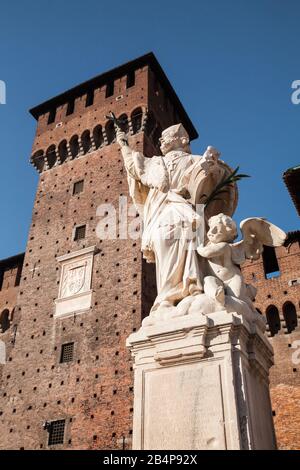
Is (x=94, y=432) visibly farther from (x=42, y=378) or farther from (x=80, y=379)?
(x=42, y=378)

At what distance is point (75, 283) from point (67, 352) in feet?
7.97

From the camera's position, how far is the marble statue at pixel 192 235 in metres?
2.95

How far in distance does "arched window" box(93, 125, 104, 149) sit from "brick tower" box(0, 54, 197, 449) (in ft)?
0.14

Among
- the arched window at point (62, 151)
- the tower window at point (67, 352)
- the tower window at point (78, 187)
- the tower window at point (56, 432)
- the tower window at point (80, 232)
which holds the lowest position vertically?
the tower window at point (56, 432)

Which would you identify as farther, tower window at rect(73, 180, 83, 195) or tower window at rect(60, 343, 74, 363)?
tower window at rect(73, 180, 83, 195)

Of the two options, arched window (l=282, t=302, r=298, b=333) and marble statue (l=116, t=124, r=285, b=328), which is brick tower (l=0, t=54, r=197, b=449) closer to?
arched window (l=282, t=302, r=298, b=333)

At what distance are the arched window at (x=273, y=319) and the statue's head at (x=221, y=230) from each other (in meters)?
13.6

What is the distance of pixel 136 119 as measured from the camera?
1844cm

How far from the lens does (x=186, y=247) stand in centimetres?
319

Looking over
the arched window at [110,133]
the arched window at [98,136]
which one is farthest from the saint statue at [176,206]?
the arched window at [98,136]

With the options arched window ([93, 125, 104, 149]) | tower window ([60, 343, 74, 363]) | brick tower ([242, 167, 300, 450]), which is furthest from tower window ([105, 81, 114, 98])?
tower window ([60, 343, 74, 363])

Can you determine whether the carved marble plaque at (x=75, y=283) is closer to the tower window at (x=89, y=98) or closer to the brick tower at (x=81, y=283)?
the brick tower at (x=81, y=283)

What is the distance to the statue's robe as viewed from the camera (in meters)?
3.12

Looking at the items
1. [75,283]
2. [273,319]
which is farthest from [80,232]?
[273,319]
